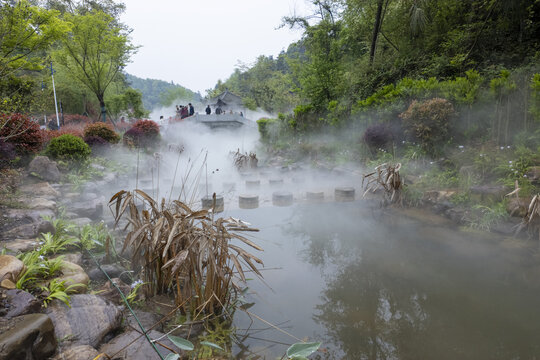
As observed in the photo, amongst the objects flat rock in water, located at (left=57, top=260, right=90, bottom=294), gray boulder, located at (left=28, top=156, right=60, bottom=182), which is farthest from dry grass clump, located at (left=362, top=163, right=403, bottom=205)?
gray boulder, located at (left=28, top=156, right=60, bottom=182)

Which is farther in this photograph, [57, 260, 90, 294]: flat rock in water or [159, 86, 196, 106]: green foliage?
[159, 86, 196, 106]: green foliage

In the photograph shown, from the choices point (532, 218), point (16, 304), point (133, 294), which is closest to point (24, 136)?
point (133, 294)

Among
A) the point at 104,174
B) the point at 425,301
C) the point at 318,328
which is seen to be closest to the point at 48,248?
the point at 318,328

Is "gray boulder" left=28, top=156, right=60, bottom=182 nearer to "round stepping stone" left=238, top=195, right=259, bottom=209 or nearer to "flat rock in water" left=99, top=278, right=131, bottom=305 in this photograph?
"round stepping stone" left=238, top=195, right=259, bottom=209

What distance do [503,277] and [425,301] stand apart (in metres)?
1.15

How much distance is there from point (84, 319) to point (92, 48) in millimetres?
20406

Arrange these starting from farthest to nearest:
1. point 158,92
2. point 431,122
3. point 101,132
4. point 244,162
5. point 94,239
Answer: point 158,92, point 244,162, point 101,132, point 431,122, point 94,239

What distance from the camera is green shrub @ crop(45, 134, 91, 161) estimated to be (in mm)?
7480

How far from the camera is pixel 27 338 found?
5.03ft

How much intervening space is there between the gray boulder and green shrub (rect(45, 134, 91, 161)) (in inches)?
46.9

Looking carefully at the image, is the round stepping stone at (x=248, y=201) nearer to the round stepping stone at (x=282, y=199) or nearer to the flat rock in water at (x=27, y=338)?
the round stepping stone at (x=282, y=199)

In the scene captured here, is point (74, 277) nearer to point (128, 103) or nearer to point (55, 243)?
point (55, 243)

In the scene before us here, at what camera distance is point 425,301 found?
284cm

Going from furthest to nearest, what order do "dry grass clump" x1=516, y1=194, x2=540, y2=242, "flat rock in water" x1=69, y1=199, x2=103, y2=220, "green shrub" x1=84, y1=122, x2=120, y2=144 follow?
"green shrub" x1=84, y1=122, x2=120, y2=144
"flat rock in water" x1=69, y1=199, x2=103, y2=220
"dry grass clump" x1=516, y1=194, x2=540, y2=242
